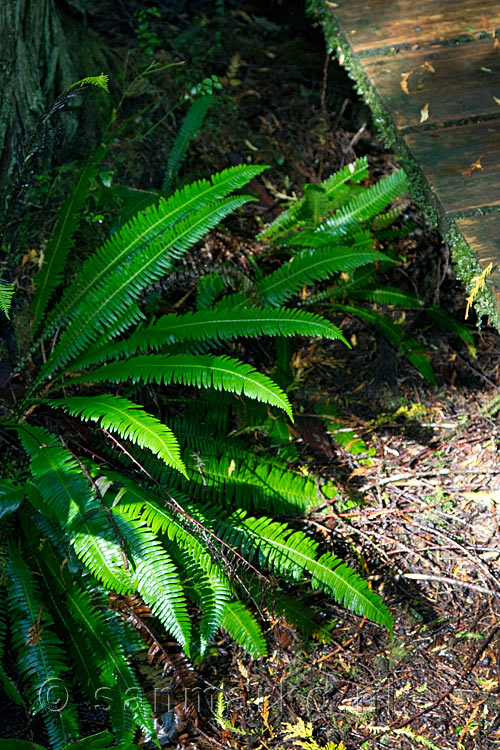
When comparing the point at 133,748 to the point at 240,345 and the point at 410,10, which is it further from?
the point at 410,10

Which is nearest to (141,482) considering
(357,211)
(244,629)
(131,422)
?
(131,422)

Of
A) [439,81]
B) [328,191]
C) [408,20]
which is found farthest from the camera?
[408,20]

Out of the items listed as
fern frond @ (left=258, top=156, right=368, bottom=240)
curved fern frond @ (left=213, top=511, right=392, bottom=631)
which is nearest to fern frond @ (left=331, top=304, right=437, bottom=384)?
fern frond @ (left=258, top=156, right=368, bottom=240)

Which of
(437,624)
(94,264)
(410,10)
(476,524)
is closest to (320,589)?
(437,624)

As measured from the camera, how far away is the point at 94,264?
2.72m

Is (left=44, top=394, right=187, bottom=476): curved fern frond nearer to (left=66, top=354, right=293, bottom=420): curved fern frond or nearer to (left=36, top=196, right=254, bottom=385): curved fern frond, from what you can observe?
(left=66, top=354, right=293, bottom=420): curved fern frond

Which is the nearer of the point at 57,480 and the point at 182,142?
the point at 57,480

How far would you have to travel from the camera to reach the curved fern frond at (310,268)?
108 inches

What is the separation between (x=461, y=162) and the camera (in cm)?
276

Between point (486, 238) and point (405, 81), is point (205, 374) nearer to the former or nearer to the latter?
point (486, 238)

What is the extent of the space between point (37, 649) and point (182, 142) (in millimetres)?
2317

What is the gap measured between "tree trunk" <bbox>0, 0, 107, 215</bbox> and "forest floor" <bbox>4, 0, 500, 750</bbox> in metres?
0.33

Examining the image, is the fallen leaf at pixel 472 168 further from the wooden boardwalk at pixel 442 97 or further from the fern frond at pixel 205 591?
the fern frond at pixel 205 591

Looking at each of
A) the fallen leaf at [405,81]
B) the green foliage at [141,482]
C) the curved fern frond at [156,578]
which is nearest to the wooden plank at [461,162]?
the fallen leaf at [405,81]
